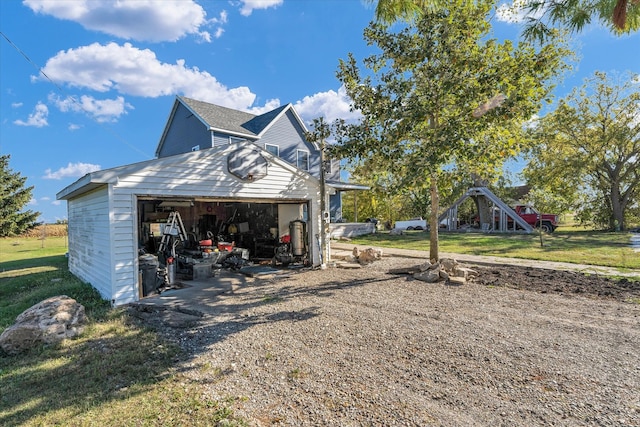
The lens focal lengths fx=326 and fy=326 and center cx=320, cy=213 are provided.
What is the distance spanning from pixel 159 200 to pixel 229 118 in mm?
9964

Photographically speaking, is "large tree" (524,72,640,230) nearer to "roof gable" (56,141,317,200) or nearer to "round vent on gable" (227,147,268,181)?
"round vent on gable" (227,147,268,181)

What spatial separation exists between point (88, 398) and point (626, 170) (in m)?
29.9

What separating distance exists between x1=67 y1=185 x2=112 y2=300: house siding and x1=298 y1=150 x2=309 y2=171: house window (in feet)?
38.5

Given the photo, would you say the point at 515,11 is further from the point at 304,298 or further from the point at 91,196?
the point at 91,196

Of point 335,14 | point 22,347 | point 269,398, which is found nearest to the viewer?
point 269,398

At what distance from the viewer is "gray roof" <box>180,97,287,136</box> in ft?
54.1

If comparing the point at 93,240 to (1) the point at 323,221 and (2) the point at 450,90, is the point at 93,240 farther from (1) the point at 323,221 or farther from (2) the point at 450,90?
(2) the point at 450,90

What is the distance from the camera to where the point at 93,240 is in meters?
7.93

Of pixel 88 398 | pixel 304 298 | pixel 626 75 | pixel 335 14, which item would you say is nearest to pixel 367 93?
pixel 335 14

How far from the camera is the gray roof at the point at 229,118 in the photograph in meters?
16.5

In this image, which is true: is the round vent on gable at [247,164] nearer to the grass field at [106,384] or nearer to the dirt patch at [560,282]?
the grass field at [106,384]

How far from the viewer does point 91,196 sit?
25.9 feet

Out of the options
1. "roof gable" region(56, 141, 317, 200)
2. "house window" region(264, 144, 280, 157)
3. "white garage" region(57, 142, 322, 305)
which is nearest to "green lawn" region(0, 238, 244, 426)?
"white garage" region(57, 142, 322, 305)

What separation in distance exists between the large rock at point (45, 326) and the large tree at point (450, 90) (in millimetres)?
6658
